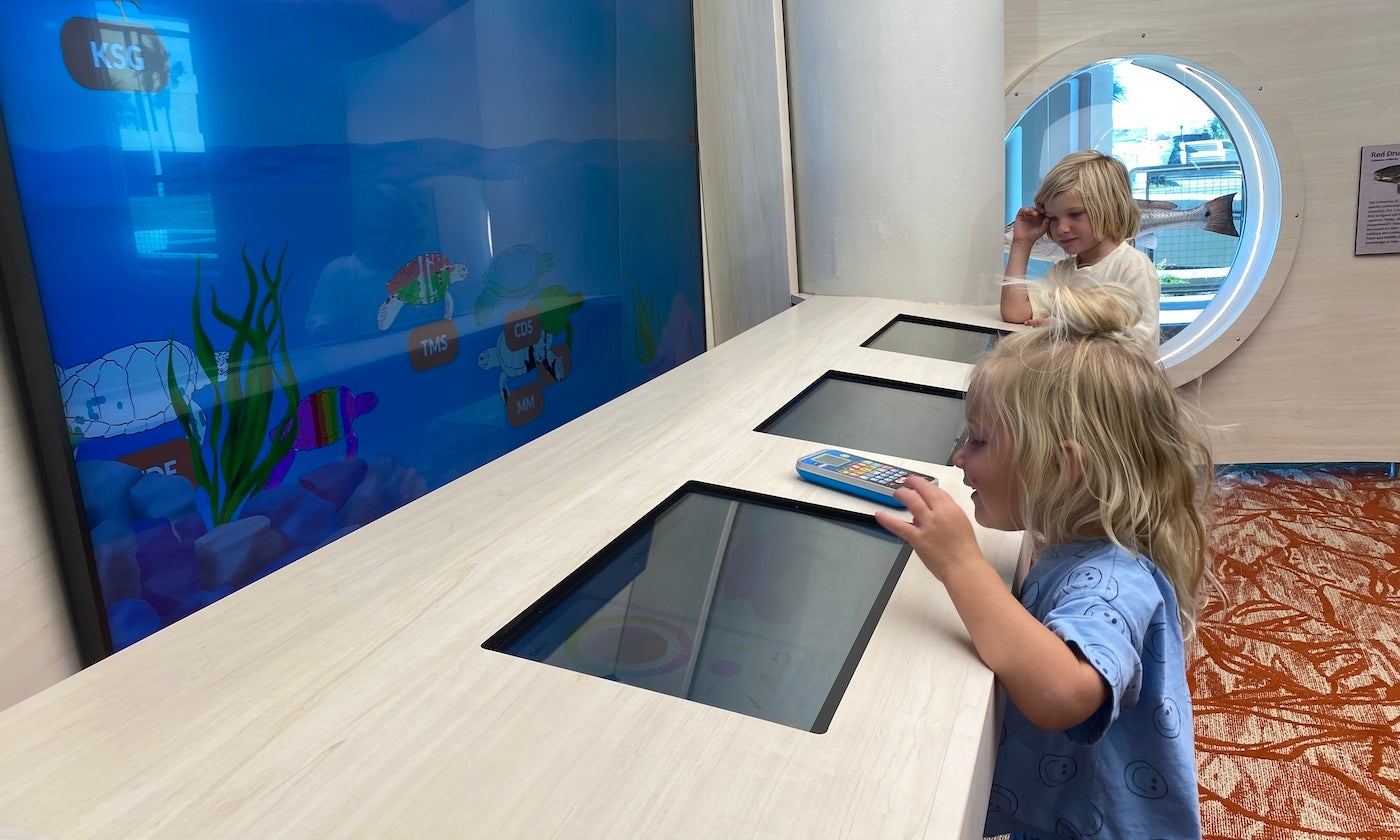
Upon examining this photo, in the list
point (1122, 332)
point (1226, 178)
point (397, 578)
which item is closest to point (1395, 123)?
point (1226, 178)

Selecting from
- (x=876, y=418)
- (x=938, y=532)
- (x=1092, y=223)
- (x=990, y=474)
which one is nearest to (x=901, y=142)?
(x=1092, y=223)

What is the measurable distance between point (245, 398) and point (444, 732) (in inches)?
35.4

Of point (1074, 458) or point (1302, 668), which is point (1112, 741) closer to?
point (1074, 458)

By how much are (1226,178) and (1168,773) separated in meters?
3.68

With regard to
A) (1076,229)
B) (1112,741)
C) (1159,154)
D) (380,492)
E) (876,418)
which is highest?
(1159,154)

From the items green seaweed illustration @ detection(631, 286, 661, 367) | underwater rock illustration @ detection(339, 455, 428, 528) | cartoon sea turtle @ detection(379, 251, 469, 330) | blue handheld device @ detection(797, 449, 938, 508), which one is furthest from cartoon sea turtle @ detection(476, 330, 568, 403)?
blue handheld device @ detection(797, 449, 938, 508)

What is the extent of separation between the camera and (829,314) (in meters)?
2.37

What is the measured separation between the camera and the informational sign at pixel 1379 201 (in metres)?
3.44

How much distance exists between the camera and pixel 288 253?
57.6 inches

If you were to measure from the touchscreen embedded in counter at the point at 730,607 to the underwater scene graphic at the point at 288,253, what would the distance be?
693 millimetres

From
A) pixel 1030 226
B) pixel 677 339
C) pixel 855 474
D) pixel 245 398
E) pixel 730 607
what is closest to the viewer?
pixel 730 607

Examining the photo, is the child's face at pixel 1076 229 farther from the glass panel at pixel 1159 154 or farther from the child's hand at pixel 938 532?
the child's hand at pixel 938 532

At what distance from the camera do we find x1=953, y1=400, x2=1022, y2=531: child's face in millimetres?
1018

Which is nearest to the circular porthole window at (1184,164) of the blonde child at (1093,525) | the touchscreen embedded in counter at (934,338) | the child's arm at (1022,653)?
the touchscreen embedded in counter at (934,338)
